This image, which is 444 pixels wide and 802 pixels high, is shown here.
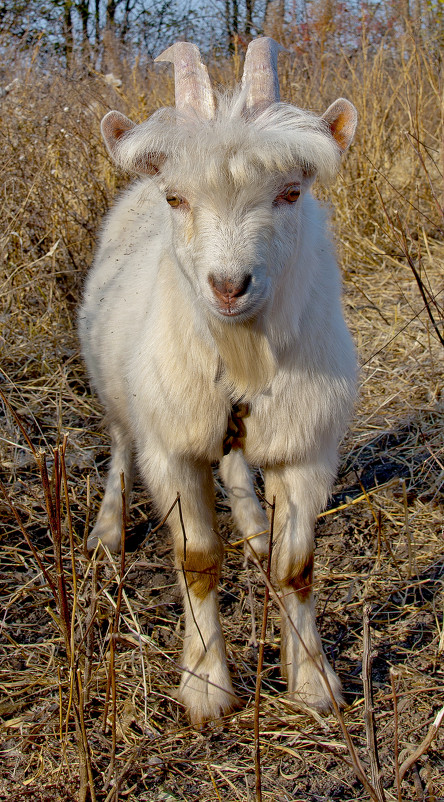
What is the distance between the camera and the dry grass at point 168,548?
2.10 meters

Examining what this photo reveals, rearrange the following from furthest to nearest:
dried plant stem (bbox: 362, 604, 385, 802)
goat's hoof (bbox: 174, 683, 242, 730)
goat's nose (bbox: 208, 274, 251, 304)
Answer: goat's hoof (bbox: 174, 683, 242, 730), goat's nose (bbox: 208, 274, 251, 304), dried plant stem (bbox: 362, 604, 385, 802)

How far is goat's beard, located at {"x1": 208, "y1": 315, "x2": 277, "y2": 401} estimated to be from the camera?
214cm

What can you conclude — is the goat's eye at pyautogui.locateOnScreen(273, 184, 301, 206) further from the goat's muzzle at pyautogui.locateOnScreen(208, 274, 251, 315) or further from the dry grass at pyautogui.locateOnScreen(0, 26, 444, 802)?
the dry grass at pyautogui.locateOnScreen(0, 26, 444, 802)

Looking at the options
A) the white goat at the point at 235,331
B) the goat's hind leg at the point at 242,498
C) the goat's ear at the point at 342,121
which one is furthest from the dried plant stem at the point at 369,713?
the goat's hind leg at the point at 242,498

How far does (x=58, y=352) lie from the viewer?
4.27 meters

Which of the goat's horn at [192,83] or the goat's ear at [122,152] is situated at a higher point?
the goat's horn at [192,83]

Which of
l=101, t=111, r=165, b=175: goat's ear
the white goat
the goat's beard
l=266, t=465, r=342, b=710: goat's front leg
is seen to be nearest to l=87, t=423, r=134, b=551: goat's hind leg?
the white goat

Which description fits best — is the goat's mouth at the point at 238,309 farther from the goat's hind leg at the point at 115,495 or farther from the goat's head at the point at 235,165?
the goat's hind leg at the point at 115,495

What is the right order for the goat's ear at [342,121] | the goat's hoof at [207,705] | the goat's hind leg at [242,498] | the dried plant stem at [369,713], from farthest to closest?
the goat's hind leg at [242,498]
the goat's hoof at [207,705]
the goat's ear at [342,121]
the dried plant stem at [369,713]

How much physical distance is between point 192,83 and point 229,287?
701mm

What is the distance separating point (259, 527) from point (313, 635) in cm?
91

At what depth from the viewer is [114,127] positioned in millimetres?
2258

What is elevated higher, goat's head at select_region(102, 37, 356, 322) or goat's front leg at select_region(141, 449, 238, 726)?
goat's head at select_region(102, 37, 356, 322)

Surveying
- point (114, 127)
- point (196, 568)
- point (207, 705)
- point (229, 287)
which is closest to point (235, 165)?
point (229, 287)
